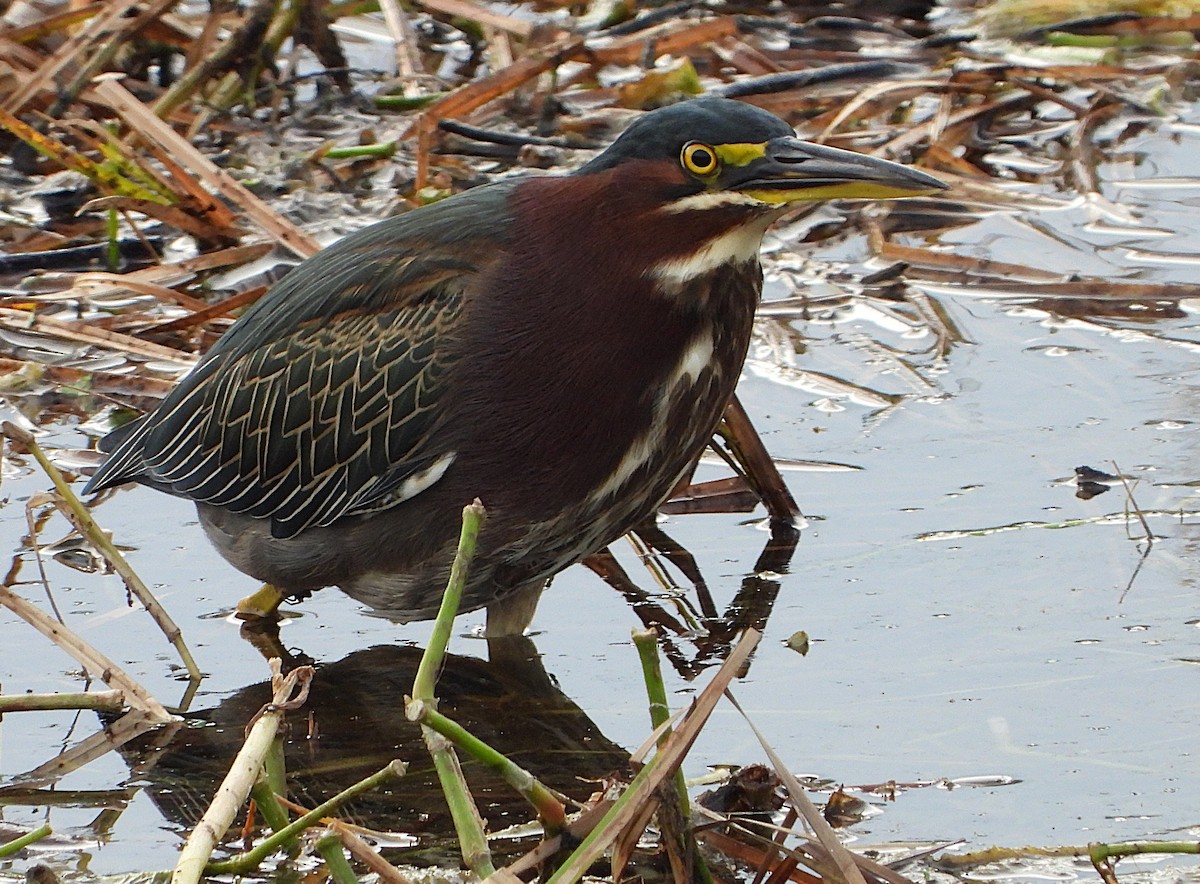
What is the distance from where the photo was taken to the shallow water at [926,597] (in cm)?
400

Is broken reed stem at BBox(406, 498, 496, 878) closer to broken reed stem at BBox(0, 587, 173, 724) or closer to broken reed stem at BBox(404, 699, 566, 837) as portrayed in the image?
broken reed stem at BBox(404, 699, 566, 837)

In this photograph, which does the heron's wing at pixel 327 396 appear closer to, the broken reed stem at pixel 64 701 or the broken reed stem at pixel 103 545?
the broken reed stem at pixel 103 545

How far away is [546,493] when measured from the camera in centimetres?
442

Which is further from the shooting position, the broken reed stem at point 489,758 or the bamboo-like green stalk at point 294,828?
the bamboo-like green stalk at point 294,828

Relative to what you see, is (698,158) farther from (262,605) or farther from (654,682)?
(262,605)

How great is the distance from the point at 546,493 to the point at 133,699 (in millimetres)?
1075

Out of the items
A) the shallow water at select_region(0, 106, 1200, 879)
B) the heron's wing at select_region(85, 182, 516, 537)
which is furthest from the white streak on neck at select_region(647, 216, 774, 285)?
the shallow water at select_region(0, 106, 1200, 879)

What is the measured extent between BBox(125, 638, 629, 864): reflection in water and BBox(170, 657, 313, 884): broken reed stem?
97cm

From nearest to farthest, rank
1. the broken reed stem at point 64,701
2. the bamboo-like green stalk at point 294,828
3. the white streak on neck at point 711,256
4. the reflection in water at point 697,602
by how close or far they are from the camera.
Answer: the bamboo-like green stalk at point 294,828 → the broken reed stem at point 64,701 → the white streak on neck at point 711,256 → the reflection in water at point 697,602

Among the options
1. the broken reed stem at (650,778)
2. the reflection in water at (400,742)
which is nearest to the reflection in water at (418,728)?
the reflection in water at (400,742)

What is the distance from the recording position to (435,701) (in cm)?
274

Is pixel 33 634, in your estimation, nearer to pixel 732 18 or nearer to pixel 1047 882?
pixel 1047 882

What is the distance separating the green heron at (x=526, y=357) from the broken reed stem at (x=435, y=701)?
165cm

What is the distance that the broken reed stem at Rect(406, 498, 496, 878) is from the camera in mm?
2660
